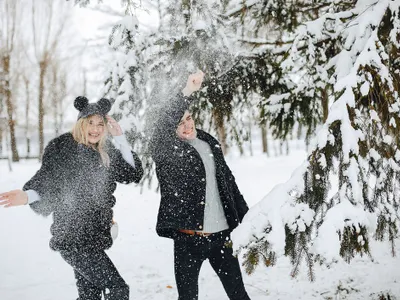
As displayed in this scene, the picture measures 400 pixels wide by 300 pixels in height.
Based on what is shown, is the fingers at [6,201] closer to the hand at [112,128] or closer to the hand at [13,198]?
the hand at [13,198]

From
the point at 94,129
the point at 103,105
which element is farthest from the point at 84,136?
the point at 103,105

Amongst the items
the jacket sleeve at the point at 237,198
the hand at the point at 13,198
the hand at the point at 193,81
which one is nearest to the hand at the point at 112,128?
the hand at the point at 193,81

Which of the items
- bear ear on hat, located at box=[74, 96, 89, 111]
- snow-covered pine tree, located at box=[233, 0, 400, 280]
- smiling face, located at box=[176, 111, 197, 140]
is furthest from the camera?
bear ear on hat, located at box=[74, 96, 89, 111]

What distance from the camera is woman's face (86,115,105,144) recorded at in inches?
99.4

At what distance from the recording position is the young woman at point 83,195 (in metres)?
2.35

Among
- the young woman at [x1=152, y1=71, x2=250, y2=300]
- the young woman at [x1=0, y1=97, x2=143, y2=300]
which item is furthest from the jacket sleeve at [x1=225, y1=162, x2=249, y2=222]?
the young woman at [x1=0, y1=97, x2=143, y2=300]

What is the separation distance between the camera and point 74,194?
239 centimetres

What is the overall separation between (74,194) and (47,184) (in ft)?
0.57

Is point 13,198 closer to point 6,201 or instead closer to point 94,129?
point 6,201

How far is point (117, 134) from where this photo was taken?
2.69 meters

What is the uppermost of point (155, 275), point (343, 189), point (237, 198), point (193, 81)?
point (193, 81)

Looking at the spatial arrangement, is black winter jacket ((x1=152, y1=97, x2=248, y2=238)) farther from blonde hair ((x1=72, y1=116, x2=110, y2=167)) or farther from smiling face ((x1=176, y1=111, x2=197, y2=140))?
blonde hair ((x1=72, y1=116, x2=110, y2=167))

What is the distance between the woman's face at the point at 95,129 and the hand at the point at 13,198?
54cm

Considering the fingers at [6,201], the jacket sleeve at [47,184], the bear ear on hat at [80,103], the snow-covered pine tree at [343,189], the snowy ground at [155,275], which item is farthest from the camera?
the snowy ground at [155,275]
